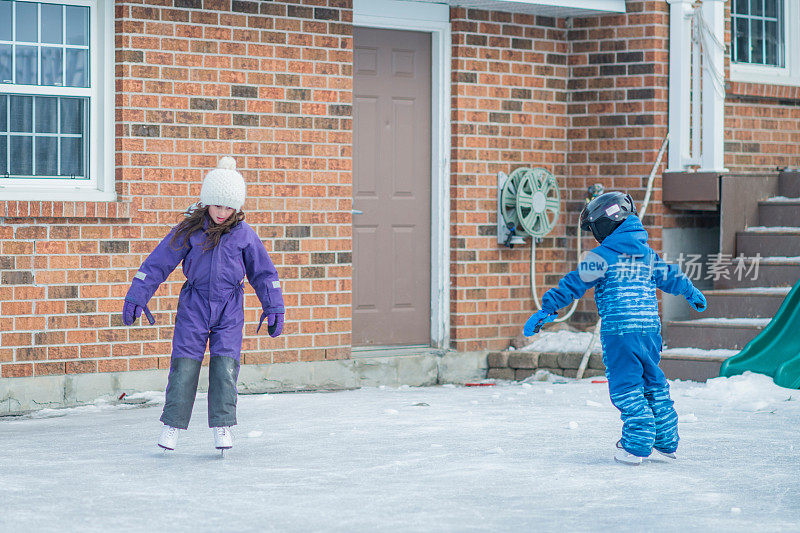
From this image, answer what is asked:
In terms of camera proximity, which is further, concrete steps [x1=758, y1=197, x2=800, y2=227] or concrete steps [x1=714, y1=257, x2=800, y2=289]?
concrete steps [x1=758, y1=197, x2=800, y2=227]

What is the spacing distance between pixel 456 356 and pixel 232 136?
9.03ft

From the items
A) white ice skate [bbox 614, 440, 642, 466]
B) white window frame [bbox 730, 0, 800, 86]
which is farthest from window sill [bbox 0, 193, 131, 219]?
white window frame [bbox 730, 0, 800, 86]

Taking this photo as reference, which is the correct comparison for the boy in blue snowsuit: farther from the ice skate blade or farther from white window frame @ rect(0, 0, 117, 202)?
white window frame @ rect(0, 0, 117, 202)

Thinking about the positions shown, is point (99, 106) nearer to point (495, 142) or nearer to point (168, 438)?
point (168, 438)

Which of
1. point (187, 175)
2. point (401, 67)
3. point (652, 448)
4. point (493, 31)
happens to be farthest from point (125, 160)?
point (652, 448)

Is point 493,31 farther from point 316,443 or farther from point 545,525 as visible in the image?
point 545,525

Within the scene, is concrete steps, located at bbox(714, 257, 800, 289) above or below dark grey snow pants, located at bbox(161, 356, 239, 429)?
above

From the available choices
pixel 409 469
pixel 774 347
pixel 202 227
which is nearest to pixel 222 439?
pixel 409 469

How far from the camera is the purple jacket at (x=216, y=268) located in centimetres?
692

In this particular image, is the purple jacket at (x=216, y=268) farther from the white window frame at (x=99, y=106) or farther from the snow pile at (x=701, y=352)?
the snow pile at (x=701, y=352)

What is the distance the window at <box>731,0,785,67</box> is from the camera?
39.4 ft

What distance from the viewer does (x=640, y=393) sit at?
671 centimetres

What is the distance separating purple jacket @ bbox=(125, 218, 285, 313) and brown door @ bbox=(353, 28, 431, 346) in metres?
3.41

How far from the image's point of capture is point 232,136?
9578mm
